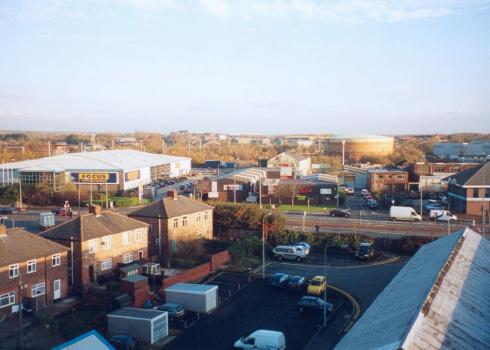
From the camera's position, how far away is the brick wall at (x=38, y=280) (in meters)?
15.9

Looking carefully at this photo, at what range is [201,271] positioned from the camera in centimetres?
2059

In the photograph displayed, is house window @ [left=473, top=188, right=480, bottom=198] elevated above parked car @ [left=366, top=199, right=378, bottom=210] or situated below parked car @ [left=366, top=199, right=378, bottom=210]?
above

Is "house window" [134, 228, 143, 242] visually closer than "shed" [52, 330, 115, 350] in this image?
No

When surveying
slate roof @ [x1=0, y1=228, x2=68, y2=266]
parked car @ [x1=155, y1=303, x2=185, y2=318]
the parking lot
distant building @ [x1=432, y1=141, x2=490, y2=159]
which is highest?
distant building @ [x1=432, y1=141, x2=490, y2=159]

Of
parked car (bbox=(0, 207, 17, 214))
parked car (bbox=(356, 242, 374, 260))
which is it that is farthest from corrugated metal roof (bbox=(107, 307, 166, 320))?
parked car (bbox=(0, 207, 17, 214))

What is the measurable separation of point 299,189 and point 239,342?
2543 cm


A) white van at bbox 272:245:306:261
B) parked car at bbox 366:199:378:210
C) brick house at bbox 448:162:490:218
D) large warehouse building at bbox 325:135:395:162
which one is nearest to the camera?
white van at bbox 272:245:306:261

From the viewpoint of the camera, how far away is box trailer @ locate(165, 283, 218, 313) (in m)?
16.6

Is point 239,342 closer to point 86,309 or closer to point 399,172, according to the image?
point 86,309

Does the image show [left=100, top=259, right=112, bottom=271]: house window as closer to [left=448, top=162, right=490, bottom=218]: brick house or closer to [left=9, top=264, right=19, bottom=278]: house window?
[left=9, top=264, right=19, bottom=278]: house window

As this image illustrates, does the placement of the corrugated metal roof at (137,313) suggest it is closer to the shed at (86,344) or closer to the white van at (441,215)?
the shed at (86,344)

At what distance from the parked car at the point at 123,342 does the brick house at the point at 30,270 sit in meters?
3.95

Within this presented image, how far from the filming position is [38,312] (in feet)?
53.6

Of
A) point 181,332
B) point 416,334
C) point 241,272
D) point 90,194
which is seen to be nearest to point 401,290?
point 416,334
